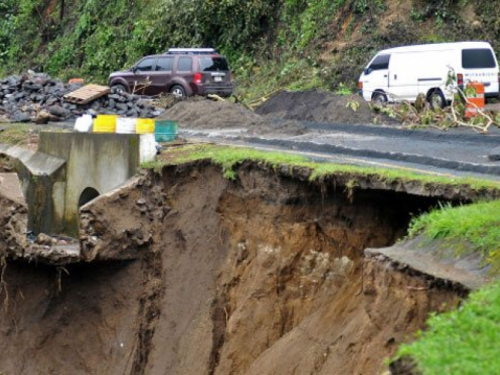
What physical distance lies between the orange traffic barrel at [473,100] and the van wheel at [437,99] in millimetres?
2950

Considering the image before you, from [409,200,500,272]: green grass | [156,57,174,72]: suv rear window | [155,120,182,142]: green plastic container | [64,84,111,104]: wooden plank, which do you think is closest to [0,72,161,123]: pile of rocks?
[64,84,111,104]: wooden plank

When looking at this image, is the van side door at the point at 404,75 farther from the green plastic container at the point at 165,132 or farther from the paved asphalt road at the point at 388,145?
the green plastic container at the point at 165,132

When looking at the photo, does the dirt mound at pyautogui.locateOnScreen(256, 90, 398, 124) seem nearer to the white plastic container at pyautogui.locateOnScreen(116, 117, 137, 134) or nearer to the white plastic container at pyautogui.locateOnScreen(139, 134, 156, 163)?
the white plastic container at pyautogui.locateOnScreen(116, 117, 137, 134)

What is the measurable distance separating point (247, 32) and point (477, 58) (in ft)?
41.0

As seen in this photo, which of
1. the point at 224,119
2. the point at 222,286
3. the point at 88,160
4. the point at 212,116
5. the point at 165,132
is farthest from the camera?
the point at 212,116

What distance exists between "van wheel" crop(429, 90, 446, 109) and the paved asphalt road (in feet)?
13.0

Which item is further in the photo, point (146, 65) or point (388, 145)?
point (146, 65)

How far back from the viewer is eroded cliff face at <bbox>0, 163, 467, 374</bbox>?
41.0ft

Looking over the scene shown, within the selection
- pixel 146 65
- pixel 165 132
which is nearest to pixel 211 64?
pixel 146 65

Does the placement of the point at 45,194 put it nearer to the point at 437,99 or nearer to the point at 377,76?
the point at 437,99

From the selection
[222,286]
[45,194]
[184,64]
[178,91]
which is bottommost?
[222,286]

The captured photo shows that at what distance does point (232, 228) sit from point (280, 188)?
1.53m

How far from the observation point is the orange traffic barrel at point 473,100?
70.3 feet

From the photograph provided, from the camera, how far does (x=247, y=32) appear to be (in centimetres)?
3850
